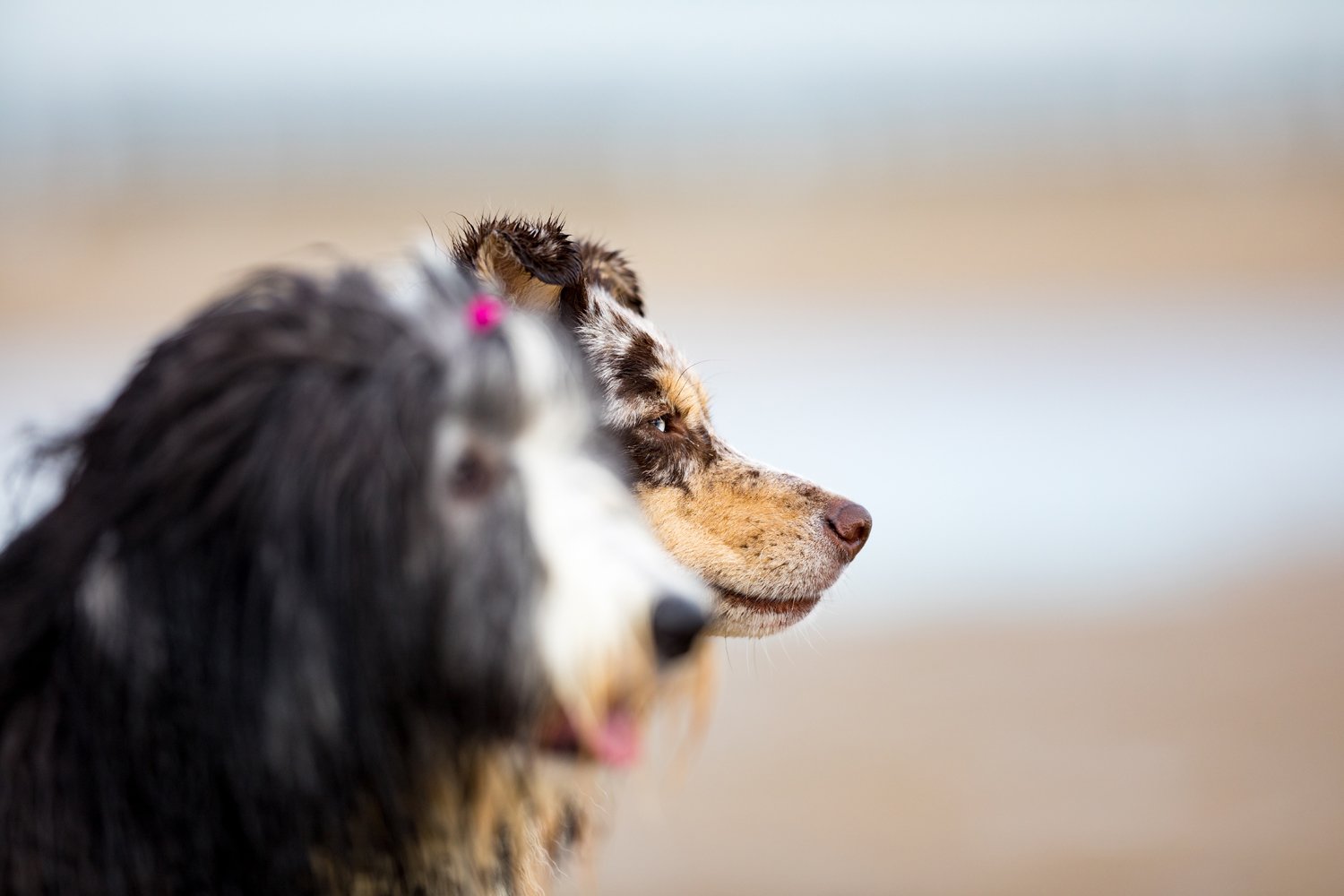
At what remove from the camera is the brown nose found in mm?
3846

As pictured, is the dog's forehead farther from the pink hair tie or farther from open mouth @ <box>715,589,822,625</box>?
the pink hair tie

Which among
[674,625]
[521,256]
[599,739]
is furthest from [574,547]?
[521,256]

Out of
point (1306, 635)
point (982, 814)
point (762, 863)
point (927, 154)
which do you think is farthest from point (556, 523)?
point (927, 154)

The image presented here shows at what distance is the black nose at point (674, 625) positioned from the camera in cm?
215

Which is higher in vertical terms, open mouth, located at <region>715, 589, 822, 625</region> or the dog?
open mouth, located at <region>715, 589, 822, 625</region>

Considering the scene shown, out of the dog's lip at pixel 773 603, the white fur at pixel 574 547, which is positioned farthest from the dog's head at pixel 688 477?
the white fur at pixel 574 547

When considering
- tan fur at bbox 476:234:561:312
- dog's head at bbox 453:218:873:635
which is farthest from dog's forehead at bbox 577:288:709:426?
tan fur at bbox 476:234:561:312

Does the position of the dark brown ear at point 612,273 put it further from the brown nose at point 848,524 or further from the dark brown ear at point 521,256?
the brown nose at point 848,524

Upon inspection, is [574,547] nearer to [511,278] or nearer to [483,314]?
[483,314]

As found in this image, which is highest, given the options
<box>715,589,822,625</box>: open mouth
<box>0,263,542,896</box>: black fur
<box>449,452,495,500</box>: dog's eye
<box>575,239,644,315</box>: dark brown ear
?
<box>575,239,644,315</box>: dark brown ear

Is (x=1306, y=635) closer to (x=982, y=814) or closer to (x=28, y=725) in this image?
(x=982, y=814)

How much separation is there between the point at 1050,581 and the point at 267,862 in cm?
792

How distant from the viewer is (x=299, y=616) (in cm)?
211

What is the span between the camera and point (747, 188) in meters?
34.5
